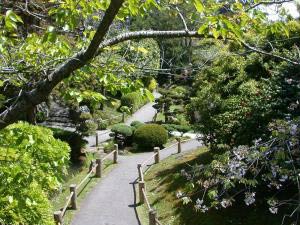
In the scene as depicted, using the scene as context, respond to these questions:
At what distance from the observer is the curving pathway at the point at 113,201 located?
12.3 m

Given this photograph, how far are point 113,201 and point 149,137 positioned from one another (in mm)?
9601

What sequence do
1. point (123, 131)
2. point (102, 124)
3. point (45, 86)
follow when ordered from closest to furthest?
point (45, 86) → point (123, 131) → point (102, 124)

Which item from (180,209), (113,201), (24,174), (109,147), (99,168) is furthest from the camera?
(109,147)

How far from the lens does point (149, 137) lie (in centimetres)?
2339

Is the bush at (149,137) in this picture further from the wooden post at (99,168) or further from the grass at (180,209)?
the wooden post at (99,168)

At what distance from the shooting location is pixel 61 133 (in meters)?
19.3

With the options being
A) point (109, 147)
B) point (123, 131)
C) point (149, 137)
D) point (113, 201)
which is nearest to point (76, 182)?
point (113, 201)

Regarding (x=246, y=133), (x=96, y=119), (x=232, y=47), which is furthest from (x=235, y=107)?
(x=96, y=119)

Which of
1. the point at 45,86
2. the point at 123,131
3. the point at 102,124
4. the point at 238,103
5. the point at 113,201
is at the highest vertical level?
the point at 45,86

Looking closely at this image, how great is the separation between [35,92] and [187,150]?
1736cm

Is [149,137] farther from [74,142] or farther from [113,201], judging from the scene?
[113,201]

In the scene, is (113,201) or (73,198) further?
(113,201)

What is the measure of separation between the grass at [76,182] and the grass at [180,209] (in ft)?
6.75

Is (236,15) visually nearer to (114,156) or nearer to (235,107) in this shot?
(235,107)
